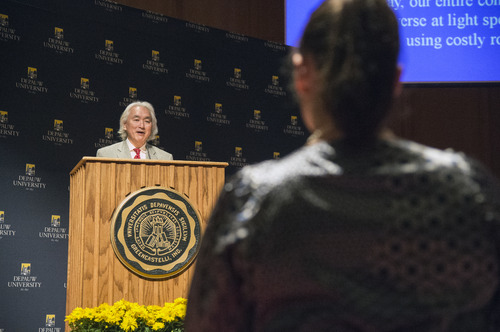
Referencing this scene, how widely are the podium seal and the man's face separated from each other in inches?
76.1

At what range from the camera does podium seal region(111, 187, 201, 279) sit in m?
3.01

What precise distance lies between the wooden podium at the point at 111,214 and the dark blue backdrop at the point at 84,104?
217cm

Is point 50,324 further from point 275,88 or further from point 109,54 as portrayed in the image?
point 275,88

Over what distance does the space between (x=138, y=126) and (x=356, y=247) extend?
14.6 ft

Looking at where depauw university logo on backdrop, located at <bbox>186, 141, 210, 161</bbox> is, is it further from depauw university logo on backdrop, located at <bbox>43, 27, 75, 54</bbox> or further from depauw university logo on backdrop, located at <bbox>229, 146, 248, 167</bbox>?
depauw university logo on backdrop, located at <bbox>43, 27, 75, 54</bbox>

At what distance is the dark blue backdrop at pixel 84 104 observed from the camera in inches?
206

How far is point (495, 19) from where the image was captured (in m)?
5.17

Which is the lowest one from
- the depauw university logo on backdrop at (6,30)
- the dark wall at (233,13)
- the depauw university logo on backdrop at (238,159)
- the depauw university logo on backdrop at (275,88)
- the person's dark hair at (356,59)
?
the person's dark hair at (356,59)

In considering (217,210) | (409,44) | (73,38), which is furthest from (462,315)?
(73,38)

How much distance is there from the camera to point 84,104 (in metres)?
5.68

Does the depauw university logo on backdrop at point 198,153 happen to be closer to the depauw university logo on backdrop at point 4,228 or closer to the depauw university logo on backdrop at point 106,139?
the depauw university logo on backdrop at point 106,139

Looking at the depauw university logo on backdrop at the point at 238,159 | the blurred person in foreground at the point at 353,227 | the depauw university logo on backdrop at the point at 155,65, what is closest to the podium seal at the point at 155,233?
the blurred person in foreground at the point at 353,227

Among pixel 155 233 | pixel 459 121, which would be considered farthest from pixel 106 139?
pixel 459 121

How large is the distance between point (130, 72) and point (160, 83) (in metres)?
0.35
